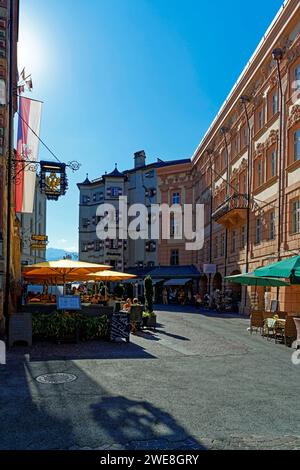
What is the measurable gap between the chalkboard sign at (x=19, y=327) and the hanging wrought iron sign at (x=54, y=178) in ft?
17.0

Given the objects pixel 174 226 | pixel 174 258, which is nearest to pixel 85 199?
pixel 174 226

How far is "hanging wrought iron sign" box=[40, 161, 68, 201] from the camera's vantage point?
15672 millimetres

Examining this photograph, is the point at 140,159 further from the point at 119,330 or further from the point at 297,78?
the point at 119,330

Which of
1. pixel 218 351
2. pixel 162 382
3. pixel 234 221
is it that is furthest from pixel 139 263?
pixel 162 382

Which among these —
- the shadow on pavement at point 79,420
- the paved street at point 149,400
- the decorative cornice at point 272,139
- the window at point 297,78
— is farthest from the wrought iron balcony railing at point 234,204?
the shadow on pavement at point 79,420

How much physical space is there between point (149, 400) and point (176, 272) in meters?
38.7

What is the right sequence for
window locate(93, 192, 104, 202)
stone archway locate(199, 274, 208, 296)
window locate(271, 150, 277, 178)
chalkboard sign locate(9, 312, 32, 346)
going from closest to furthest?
1. chalkboard sign locate(9, 312, 32, 346)
2. window locate(271, 150, 277, 178)
3. stone archway locate(199, 274, 208, 296)
4. window locate(93, 192, 104, 202)

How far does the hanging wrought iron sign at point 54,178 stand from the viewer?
15.7 m

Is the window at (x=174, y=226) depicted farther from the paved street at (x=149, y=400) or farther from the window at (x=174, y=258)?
the paved street at (x=149, y=400)

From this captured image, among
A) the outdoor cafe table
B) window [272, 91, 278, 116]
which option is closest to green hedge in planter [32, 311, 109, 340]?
the outdoor cafe table

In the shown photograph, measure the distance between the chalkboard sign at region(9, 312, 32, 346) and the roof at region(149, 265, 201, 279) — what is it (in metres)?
31.3

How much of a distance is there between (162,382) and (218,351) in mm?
4728

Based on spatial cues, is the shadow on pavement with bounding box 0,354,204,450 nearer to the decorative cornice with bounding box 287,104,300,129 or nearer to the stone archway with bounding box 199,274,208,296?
the decorative cornice with bounding box 287,104,300,129

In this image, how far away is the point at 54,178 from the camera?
1576cm
